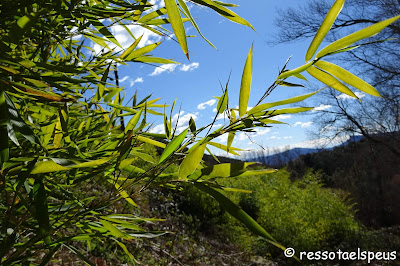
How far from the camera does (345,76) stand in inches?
19.5

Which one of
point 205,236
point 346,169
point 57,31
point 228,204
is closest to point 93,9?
point 57,31

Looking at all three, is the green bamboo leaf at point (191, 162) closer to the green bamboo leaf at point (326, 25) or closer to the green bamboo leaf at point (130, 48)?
the green bamboo leaf at point (326, 25)

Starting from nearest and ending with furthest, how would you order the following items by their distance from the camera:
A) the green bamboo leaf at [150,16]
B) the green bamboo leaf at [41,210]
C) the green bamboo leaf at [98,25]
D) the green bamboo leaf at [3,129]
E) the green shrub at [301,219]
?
the green bamboo leaf at [3,129], the green bamboo leaf at [41,210], the green bamboo leaf at [98,25], the green bamboo leaf at [150,16], the green shrub at [301,219]

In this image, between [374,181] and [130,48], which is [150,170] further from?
[374,181]

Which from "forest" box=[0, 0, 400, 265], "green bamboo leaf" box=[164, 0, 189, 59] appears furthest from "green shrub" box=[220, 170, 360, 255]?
"green bamboo leaf" box=[164, 0, 189, 59]

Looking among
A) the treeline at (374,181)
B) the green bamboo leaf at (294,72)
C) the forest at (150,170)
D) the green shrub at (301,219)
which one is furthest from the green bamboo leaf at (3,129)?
the treeline at (374,181)

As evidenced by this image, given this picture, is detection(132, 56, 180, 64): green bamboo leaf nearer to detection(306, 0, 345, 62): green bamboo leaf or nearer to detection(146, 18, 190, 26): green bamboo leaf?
detection(146, 18, 190, 26): green bamboo leaf

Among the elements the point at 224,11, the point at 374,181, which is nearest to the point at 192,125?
the point at 224,11

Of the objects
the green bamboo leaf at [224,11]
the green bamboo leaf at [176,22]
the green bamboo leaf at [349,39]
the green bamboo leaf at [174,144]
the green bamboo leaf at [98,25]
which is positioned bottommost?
the green bamboo leaf at [174,144]

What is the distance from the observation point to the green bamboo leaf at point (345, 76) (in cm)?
49

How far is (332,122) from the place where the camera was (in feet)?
32.0

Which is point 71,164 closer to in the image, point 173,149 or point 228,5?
point 173,149

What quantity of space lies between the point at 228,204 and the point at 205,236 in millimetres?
5469

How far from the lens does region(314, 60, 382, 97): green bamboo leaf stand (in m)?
0.49
